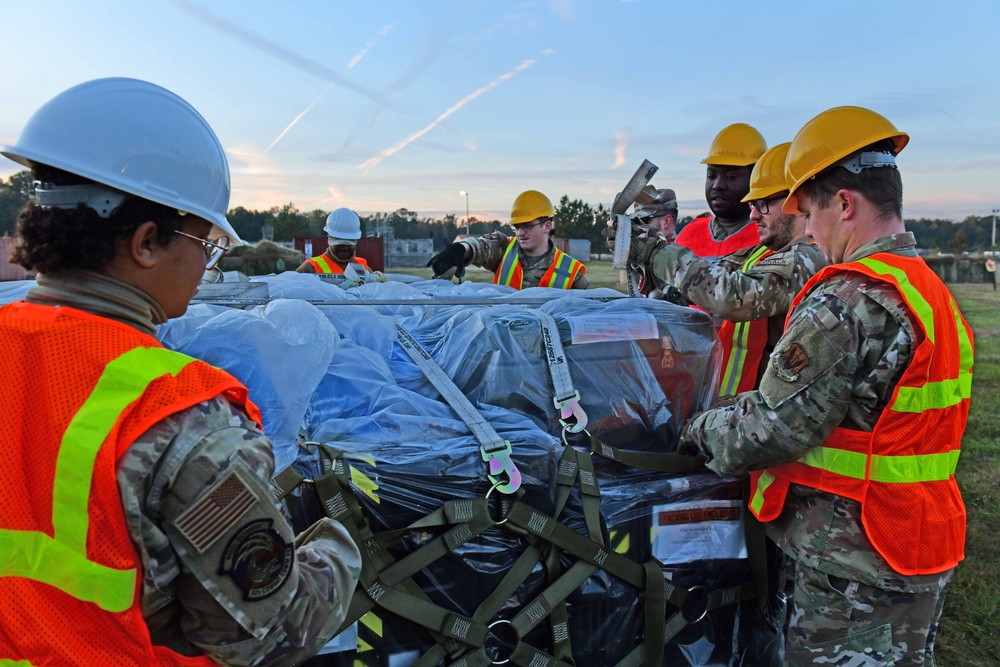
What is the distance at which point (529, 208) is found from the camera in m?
5.01

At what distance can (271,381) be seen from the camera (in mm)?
1921

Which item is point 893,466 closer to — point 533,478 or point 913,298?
point 913,298

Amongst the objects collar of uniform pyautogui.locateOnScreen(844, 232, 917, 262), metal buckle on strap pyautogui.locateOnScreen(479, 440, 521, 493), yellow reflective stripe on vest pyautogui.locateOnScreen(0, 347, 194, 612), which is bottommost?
metal buckle on strap pyautogui.locateOnScreen(479, 440, 521, 493)

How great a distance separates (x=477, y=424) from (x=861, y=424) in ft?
3.61

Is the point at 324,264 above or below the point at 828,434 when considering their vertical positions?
above

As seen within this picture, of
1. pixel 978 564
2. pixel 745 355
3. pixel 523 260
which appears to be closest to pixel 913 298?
pixel 745 355

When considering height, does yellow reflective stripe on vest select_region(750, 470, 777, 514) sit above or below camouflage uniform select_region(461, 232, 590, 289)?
below

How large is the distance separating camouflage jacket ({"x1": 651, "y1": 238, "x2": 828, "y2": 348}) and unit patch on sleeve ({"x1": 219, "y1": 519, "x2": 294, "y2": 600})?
1.84m

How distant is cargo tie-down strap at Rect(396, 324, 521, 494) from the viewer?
1869mm

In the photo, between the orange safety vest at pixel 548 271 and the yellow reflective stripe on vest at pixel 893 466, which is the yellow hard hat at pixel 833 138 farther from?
the orange safety vest at pixel 548 271

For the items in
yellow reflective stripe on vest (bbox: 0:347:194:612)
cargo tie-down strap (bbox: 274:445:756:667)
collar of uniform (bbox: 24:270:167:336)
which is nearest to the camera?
yellow reflective stripe on vest (bbox: 0:347:194:612)

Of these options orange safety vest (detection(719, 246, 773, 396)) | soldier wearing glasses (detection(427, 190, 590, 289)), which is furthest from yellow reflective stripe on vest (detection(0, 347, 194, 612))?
soldier wearing glasses (detection(427, 190, 590, 289))

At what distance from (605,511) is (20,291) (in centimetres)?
232

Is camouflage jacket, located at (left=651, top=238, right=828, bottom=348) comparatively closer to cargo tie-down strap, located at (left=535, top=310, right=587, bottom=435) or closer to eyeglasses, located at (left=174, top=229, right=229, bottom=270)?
cargo tie-down strap, located at (left=535, top=310, right=587, bottom=435)
